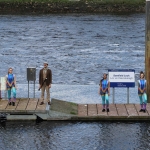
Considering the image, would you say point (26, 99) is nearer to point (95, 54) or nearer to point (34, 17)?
point (95, 54)

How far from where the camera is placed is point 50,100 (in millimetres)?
24266

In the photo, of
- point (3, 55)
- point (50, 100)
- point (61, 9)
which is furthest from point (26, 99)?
point (61, 9)

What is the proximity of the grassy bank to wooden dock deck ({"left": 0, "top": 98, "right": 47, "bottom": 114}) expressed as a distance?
196 ft

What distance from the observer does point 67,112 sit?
2323 centimetres

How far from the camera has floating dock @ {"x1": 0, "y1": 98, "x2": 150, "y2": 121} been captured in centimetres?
2258

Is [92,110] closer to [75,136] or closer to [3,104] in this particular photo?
[75,136]

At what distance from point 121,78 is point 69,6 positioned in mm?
61844

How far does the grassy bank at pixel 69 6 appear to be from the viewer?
84.2 m

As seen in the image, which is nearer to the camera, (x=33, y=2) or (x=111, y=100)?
(x=111, y=100)

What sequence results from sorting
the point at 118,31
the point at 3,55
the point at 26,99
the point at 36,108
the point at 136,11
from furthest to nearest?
the point at 136,11
the point at 118,31
the point at 3,55
the point at 26,99
the point at 36,108

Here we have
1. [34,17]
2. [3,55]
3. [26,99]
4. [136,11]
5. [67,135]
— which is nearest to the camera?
[67,135]

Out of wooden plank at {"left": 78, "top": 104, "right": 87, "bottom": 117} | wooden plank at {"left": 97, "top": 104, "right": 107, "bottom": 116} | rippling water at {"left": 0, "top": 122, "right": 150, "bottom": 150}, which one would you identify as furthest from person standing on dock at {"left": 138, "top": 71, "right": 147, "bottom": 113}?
wooden plank at {"left": 78, "top": 104, "right": 87, "bottom": 117}

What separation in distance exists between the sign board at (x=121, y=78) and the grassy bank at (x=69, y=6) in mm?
59330

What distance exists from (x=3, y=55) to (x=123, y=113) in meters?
21.2
